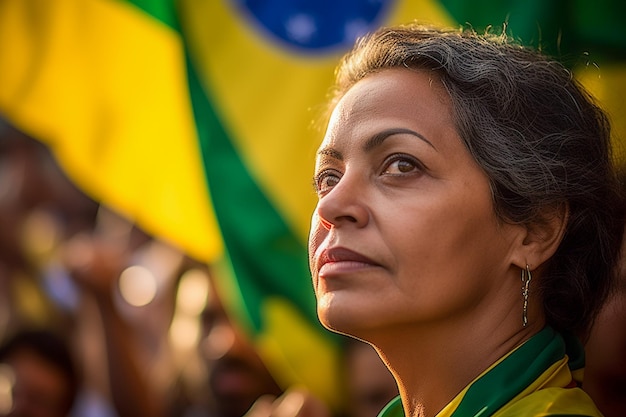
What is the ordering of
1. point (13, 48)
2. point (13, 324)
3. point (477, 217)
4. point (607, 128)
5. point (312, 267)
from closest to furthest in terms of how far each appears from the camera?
1. point (477, 217)
2. point (312, 267)
3. point (607, 128)
4. point (13, 48)
5. point (13, 324)

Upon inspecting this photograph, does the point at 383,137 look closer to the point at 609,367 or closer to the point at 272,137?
the point at 609,367

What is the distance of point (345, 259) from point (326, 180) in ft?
0.81

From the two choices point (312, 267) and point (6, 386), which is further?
point (6, 386)

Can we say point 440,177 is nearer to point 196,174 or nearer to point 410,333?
point 410,333

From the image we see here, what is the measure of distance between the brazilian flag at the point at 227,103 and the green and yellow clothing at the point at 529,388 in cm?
129

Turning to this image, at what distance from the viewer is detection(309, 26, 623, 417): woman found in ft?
5.93

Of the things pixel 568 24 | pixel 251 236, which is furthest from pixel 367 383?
pixel 568 24

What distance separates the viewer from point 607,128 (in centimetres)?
211

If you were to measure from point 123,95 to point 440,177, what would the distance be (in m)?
2.58

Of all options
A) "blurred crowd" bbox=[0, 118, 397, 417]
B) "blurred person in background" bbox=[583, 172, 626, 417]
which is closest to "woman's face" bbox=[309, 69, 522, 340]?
"blurred person in background" bbox=[583, 172, 626, 417]

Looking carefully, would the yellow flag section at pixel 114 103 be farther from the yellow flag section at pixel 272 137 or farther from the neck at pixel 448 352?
the neck at pixel 448 352

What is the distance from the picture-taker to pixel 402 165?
6.11 ft

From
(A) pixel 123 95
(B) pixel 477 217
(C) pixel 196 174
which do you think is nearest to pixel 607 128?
(B) pixel 477 217

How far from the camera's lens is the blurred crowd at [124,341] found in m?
3.94
